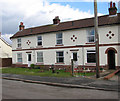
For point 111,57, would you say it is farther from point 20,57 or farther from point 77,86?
point 20,57

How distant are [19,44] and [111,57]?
56.3ft

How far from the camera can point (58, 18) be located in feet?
80.3

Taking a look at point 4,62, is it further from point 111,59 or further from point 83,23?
point 111,59

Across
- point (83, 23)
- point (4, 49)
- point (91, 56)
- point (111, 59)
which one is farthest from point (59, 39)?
point (4, 49)

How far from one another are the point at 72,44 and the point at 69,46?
21.5 inches

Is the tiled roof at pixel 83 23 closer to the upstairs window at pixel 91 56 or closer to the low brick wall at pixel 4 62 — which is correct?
the upstairs window at pixel 91 56

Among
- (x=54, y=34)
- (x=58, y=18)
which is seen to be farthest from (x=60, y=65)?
(x=58, y=18)

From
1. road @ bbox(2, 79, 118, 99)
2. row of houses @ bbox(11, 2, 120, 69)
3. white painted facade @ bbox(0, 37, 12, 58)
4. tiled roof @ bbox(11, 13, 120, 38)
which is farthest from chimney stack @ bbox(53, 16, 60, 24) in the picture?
road @ bbox(2, 79, 118, 99)

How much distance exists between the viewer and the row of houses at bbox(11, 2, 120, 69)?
1759 cm

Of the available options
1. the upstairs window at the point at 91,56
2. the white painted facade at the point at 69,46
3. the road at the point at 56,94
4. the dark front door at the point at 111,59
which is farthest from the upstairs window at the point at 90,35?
the road at the point at 56,94

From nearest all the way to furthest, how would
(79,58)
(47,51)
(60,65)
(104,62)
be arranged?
(104,62) < (79,58) < (60,65) < (47,51)

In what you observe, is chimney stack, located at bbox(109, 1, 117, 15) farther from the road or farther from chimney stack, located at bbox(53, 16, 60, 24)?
the road

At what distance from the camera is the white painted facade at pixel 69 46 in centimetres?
1742

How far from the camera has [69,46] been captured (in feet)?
67.2
